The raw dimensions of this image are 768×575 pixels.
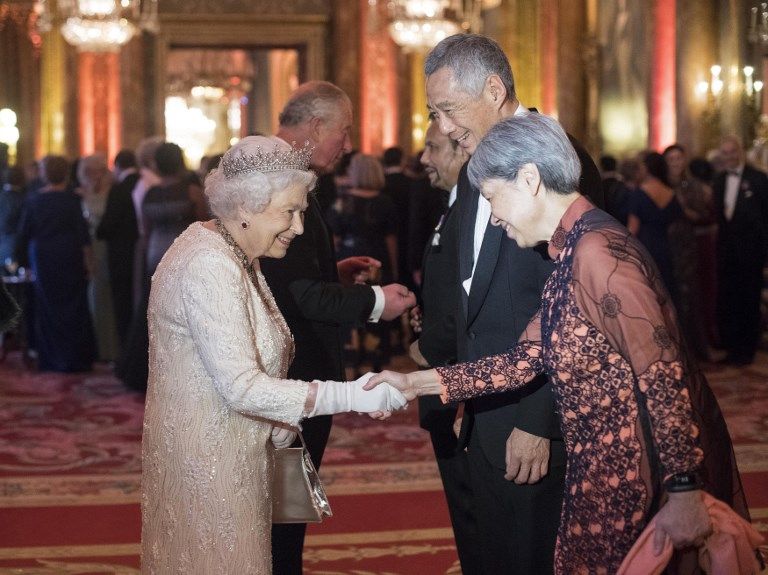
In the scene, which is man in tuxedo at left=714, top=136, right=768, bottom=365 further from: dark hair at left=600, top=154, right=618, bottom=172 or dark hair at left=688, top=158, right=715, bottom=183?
dark hair at left=600, top=154, right=618, bottom=172

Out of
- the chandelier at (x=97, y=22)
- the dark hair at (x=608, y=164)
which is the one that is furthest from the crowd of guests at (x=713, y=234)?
the chandelier at (x=97, y=22)

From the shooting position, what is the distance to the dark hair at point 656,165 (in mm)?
9531

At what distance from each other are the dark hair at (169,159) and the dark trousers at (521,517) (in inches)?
208

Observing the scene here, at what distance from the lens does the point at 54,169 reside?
31.6 feet

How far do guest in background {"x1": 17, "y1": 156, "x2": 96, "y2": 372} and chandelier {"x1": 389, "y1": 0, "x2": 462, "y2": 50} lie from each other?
5.70 meters

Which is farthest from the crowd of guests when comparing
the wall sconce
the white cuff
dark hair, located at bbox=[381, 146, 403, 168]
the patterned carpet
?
the wall sconce

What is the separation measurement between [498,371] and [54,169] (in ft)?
24.2

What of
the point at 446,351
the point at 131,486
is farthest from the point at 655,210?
the point at 446,351

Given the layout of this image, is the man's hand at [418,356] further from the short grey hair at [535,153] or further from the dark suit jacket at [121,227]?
the dark suit jacket at [121,227]

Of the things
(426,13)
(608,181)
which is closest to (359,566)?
(608,181)

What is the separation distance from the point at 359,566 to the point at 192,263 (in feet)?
7.22

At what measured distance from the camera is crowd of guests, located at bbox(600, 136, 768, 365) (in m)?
9.63

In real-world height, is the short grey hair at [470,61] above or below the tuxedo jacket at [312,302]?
above

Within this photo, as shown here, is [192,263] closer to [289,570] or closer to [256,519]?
[256,519]
